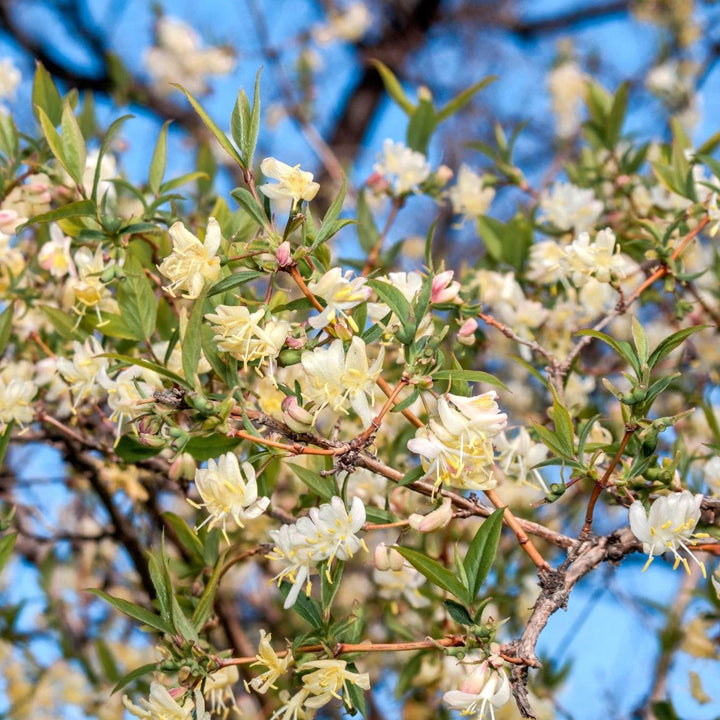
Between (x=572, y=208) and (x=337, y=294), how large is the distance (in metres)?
0.95

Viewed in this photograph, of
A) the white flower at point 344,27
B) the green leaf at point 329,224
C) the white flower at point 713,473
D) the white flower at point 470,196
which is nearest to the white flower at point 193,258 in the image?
the green leaf at point 329,224

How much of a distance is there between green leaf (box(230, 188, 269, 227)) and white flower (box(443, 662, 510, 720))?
0.55m

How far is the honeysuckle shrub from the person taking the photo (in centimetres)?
102

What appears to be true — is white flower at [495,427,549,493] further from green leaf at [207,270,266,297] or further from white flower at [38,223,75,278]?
white flower at [38,223,75,278]

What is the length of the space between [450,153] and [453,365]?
12.9 feet

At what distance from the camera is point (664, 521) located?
1026 mm

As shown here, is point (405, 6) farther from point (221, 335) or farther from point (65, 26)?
point (221, 335)

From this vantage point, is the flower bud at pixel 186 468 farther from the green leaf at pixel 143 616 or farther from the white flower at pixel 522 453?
the white flower at pixel 522 453

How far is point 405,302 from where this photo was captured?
104cm

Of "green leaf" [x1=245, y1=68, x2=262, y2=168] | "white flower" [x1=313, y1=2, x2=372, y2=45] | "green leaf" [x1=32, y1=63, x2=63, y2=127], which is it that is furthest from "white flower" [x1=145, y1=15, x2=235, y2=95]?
"green leaf" [x1=245, y1=68, x2=262, y2=168]

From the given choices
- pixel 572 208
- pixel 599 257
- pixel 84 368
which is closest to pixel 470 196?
pixel 572 208

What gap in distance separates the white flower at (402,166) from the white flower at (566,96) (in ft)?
8.58

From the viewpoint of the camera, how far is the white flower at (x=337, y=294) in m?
0.99

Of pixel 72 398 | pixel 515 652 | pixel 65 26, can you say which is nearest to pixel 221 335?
pixel 515 652
